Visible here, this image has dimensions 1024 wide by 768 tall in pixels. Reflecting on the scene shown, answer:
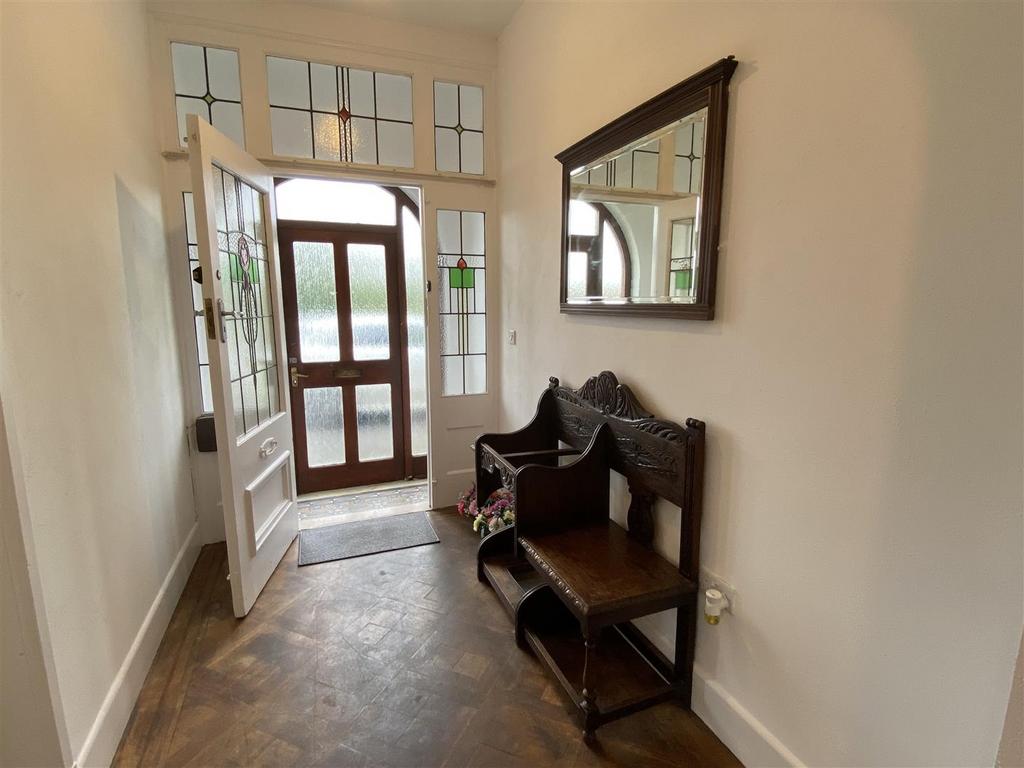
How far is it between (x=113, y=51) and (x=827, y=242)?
2752mm

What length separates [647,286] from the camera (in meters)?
1.83

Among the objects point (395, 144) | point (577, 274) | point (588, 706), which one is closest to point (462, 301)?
point (395, 144)

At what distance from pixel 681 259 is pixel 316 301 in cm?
280

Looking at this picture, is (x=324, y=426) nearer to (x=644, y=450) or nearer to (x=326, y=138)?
(x=326, y=138)

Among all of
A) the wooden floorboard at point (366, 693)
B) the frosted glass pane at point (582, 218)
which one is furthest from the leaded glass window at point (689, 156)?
the wooden floorboard at point (366, 693)

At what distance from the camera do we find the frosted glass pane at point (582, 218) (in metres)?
2.16

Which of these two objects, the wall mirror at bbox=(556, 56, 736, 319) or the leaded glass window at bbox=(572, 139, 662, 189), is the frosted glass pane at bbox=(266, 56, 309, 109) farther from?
the leaded glass window at bbox=(572, 139, 662, 189)

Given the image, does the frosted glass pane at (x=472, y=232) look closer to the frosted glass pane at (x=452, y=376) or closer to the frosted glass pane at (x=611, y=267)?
the frosted glass pane at (x=452, y=376)

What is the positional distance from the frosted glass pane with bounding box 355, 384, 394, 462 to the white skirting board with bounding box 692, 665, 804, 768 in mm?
2902

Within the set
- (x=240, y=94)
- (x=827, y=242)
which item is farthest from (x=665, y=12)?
(x=240, y=94)

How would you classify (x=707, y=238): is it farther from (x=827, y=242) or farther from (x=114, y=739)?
(x=114, y=739)

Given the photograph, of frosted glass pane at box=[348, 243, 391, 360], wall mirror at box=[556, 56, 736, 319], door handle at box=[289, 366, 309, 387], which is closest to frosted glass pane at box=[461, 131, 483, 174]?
frosted glass pane at box=[348, 243, 391, 360]

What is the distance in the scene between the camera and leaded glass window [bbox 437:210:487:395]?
3250 mm

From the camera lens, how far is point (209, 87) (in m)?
2.71
